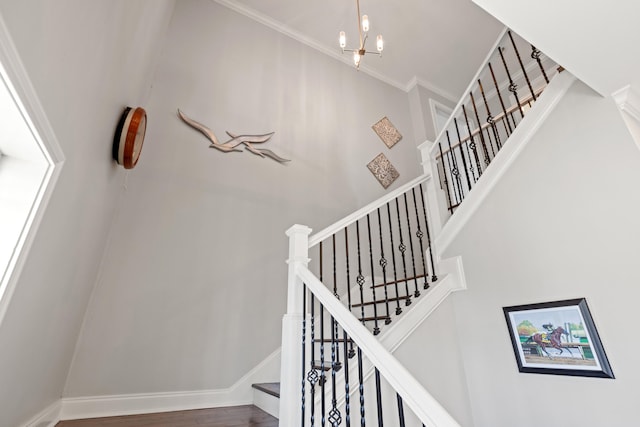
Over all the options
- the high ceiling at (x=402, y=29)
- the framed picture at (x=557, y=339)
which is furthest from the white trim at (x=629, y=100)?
the high ceiling at (x=402, y=29)

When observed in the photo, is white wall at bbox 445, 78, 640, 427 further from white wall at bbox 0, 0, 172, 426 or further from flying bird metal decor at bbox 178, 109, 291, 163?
white wall at bbox 0, 0, 172, 426

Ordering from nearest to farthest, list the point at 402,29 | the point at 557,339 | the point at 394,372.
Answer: the point at 394,372 → the point at 557,339 → the point at 402,29

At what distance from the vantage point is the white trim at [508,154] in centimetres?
202

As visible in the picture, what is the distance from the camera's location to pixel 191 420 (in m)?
2.01

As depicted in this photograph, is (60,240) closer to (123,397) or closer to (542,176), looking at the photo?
(123,397)

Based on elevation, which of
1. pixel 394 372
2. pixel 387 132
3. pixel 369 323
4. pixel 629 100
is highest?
pixel 387 132

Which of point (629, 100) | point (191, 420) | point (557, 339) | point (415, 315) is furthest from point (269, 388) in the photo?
point (629, 100)

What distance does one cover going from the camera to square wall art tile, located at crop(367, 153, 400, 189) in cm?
438

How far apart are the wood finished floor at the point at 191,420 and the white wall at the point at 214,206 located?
0.65ft

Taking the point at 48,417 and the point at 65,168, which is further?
the point at 48,417

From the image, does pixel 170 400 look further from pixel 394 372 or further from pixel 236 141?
pixel 236 141

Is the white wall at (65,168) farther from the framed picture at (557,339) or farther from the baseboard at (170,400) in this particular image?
the framed picture at (557,339)

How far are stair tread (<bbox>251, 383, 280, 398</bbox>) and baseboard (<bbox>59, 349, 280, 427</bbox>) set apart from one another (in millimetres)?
121

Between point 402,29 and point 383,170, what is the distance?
1.99 m
